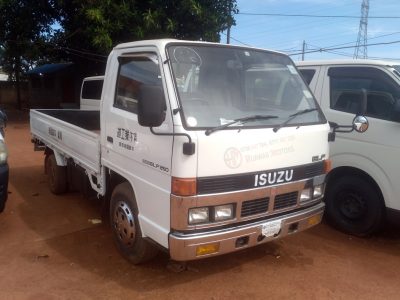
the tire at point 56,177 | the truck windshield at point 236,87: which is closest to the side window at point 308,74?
the truck windshield at point 236,87

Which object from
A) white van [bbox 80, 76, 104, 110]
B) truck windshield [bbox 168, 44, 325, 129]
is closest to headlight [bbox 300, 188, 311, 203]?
truck windshield [bbox 168, 44, 325, 129]

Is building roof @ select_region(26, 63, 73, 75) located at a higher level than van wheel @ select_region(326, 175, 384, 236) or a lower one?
higher

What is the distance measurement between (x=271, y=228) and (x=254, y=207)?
0.27 metres

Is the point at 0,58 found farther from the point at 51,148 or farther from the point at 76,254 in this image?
the point at 76,254

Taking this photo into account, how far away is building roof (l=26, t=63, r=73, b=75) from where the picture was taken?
915 inches

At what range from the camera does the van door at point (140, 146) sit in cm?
318

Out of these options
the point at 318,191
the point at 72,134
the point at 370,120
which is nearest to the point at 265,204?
the point at 318,191

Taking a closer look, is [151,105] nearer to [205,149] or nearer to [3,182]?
[205,149]

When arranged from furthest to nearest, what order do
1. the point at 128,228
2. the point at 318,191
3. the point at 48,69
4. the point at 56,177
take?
the point at 48,69 → the point at 56,177 → the point at 318,191 → the point at 128,228

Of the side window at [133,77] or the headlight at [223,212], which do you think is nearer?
the headlight at [223,212]

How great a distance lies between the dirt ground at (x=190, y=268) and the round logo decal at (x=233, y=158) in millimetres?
1186

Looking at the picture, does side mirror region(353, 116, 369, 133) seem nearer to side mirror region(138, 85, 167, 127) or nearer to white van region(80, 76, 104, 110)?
side mirror region(138, 85, 167, 127)

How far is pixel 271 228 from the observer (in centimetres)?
343

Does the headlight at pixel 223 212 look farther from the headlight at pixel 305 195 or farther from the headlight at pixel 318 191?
the headlight at pixel 318 191
